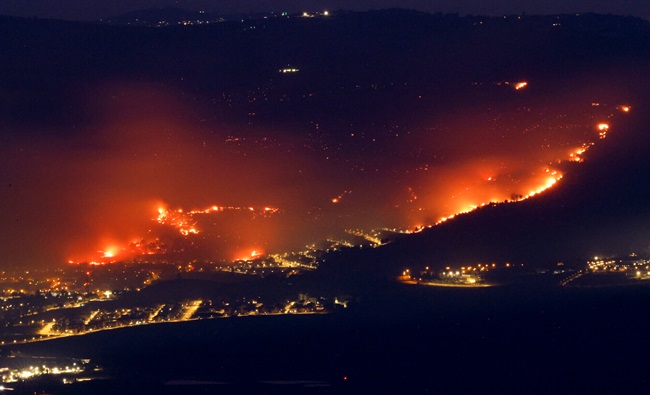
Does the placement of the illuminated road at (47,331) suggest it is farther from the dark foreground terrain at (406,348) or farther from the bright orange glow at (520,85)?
the bright orange glow at (520,85)

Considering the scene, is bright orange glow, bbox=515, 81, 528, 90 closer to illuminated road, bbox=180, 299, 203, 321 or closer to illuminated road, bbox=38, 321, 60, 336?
illuminated road, bbox=180, 299, 203, 321

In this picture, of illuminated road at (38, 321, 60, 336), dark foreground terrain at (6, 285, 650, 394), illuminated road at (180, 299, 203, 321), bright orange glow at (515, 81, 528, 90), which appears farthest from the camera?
bright orange glow at (515, 81, 528, 90)

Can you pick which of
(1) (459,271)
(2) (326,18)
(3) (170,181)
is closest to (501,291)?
(1) (459,271)

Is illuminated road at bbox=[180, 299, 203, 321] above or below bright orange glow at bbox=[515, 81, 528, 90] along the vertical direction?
below

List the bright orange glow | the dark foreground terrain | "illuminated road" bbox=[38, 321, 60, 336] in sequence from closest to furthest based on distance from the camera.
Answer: the dark foreground terrain < "illuminated road" bbox=[38, 321, 60, 336] < the bright orange glow

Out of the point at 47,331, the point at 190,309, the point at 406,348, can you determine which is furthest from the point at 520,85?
the point at 47,331

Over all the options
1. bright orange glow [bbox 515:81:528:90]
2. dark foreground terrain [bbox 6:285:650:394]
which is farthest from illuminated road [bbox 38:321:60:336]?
bright orange glow [bbox 515:81:528:90]

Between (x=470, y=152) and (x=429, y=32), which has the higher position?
(x=429, y=32)

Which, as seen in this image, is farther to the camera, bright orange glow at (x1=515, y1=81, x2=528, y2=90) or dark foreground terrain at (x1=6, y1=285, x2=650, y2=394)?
bright orange glow at (x1=515, y1=81, x2=528, y2=90)

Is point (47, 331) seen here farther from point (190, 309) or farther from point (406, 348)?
point (406, 348)

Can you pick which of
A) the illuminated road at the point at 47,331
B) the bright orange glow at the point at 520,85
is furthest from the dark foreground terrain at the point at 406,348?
the bright orange glow at the point at 520,85

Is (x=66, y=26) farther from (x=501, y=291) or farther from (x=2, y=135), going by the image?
(x=501, y=291)
